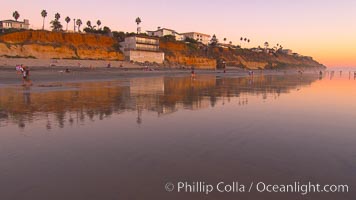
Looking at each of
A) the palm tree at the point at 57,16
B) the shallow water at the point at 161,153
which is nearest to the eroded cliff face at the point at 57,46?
the palm tree at the point at 57,16

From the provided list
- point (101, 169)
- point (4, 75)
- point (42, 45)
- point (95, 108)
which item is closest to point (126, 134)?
point (101, 169)

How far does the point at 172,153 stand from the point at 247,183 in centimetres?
215

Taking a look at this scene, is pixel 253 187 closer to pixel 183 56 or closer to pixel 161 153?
pixel 161 153

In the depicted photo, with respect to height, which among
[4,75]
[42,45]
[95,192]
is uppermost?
[42,45]

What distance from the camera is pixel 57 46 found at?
61594 millimetres

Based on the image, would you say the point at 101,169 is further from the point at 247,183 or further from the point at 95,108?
the point at 95,108

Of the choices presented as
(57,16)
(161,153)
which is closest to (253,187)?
(161,153)

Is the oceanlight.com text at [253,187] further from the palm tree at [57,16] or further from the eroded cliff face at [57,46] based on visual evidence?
the palm tree at [57,16]

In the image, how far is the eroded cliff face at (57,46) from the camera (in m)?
55.0

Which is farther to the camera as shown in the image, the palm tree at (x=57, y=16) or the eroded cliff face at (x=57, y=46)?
the palm tree at (x=57, y=16)

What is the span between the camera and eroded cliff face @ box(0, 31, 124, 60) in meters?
55.0

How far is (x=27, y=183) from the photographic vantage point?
15.2 ft

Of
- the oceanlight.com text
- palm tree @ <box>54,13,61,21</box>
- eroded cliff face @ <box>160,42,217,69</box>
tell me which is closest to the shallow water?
the oceanlight.com text

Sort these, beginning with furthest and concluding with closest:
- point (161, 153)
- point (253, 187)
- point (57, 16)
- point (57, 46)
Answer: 1. point (57, 16)
2. point (57, 46)
3. point (161, 153)
4. point (253, 187)
